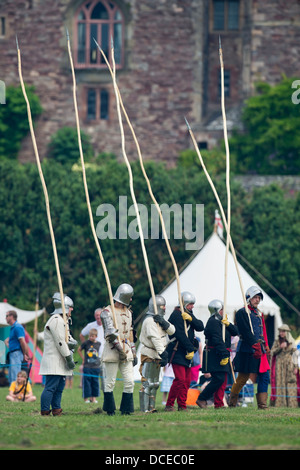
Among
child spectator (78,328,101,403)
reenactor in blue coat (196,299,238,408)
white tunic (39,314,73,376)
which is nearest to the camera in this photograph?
white tunic (39,314,73,376)

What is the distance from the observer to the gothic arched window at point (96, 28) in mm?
57062

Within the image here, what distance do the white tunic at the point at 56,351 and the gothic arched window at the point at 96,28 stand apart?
41664mm

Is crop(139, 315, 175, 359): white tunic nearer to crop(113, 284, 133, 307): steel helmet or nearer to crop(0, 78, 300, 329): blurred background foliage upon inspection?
crop(113, 284, 133, 307): steel helmet

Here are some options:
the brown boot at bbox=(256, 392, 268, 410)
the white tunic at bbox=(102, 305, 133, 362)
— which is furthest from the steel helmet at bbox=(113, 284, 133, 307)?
the brown boot at bbox=(256, 392, 268, 410)

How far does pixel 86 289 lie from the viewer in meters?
39.8

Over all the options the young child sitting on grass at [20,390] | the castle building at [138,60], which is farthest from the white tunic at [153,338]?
the castle building at [138,60]

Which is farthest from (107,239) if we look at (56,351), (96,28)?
(56,351)

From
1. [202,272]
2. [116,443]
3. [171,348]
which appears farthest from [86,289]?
[116,443]

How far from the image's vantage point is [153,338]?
17.5 m

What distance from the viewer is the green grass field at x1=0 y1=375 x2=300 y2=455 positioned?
12.9m

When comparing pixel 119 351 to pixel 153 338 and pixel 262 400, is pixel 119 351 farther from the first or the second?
pixel 262 400

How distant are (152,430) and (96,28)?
1746 inches
